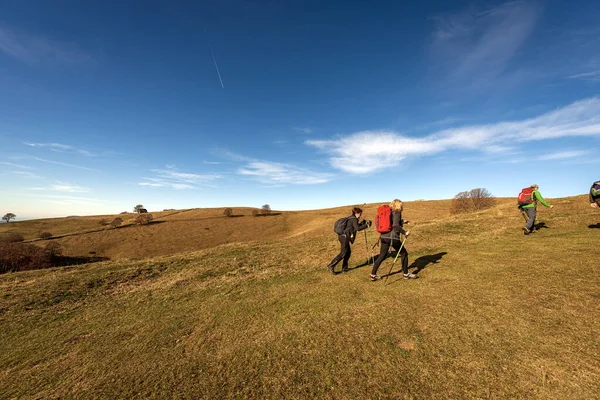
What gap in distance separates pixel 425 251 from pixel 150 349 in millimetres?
11632

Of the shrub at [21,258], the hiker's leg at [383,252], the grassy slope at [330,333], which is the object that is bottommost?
the shrub at [21,258]

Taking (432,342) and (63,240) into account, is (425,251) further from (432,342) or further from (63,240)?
(63,240)

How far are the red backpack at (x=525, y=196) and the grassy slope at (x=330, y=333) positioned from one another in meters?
2.28

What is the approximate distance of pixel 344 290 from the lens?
791 cm

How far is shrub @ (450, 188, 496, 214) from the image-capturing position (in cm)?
4055

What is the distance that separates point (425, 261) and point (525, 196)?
6.65m

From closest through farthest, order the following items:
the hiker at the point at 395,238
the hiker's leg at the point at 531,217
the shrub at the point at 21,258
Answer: the hiker at the point at 395,238 < the hiker's leg at the point at 531,217 < the shrub at the point at 21,258

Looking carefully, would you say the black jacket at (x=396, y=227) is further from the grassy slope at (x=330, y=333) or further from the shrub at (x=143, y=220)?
the shrub at (x=143, y=220)

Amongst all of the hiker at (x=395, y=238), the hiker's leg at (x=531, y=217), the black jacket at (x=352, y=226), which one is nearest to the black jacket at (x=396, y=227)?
the hiker at (x=395, y=238)

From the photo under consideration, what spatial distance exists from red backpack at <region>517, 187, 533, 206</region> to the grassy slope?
2277mm

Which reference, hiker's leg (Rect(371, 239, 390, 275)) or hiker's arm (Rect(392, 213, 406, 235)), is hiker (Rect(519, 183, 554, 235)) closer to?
hiker's arm (Rect(392, 213, 406, 235))

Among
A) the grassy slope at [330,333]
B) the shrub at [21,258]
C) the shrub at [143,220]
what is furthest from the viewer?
the shrub at [143,220]

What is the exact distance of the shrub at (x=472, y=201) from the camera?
40.5m

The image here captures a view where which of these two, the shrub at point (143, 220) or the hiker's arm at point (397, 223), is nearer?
the hiker's arm at point (397, 223)
